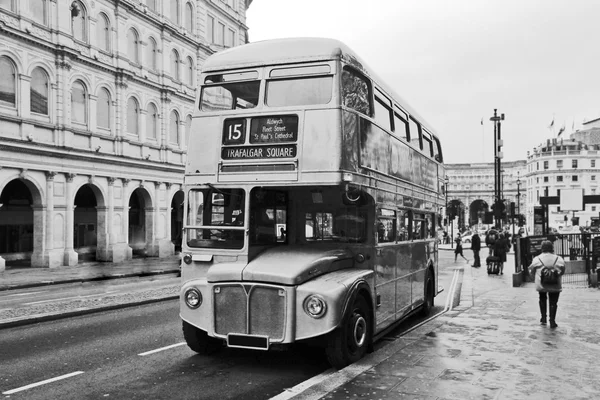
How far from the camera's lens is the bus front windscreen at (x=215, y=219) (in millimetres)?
8402

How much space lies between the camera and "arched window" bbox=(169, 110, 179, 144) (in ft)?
137

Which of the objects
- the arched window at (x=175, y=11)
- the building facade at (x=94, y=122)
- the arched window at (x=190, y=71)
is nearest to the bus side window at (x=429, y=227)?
the building facade at (x=94, y=122)

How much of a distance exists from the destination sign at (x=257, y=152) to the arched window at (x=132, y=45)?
3164 centimetres

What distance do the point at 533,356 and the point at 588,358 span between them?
0.76m

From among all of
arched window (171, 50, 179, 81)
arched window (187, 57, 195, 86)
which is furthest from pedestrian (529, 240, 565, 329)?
arched window (187, 57, 195, 86)

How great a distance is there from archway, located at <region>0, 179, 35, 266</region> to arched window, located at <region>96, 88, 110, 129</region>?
5.43 metres

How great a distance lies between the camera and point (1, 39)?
28188 mm

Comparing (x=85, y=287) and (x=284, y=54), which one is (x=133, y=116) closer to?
(x=85, y=287)

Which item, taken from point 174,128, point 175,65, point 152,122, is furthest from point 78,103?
point 175,65

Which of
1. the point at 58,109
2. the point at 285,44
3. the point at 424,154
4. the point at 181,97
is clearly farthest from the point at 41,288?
the point at 181,97

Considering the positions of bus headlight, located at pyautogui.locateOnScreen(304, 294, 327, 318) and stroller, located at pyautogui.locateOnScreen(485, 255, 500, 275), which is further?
stroller, located at pyautogui.locateOnScreen(485, 255, 500, 275)

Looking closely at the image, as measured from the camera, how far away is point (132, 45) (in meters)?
38.0

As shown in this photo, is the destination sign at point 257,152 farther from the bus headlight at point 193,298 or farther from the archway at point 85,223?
the archway at point 85,223

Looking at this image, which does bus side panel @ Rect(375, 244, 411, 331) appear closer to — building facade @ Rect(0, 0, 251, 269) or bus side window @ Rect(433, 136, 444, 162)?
bus side window @ Rect(433, 136, 444, 162)
